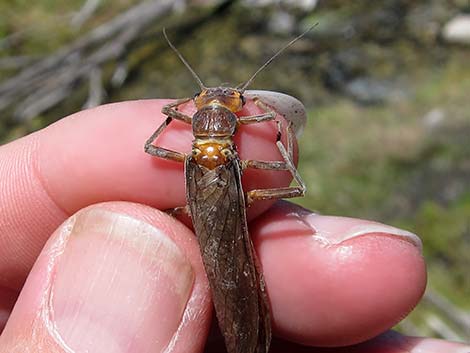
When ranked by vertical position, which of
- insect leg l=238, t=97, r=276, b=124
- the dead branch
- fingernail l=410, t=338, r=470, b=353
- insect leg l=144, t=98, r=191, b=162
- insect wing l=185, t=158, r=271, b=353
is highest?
insect leg l=144, t=98, r=191, b=162

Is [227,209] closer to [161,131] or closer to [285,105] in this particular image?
[161,131]

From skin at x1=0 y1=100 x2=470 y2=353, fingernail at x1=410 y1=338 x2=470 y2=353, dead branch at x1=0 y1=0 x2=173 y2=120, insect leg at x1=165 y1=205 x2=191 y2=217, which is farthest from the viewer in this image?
dead branch at x1=0 y1=0 x2=173 y2=120

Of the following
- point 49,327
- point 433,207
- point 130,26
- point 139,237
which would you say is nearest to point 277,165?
point 139,237

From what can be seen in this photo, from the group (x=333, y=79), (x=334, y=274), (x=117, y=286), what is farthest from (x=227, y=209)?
(x=333, y=79)

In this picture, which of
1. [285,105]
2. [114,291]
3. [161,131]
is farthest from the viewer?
[285,105]

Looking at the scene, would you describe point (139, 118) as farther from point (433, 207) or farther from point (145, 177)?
point (433, 207)

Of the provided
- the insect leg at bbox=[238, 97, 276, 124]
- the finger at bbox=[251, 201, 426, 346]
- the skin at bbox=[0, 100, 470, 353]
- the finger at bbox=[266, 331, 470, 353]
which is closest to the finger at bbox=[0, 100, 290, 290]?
the skin at bbox=[0, 100, 470, 353]

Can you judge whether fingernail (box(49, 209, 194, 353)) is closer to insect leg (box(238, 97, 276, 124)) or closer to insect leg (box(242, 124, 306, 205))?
insect leg (box(242, 124, 306, 205))
